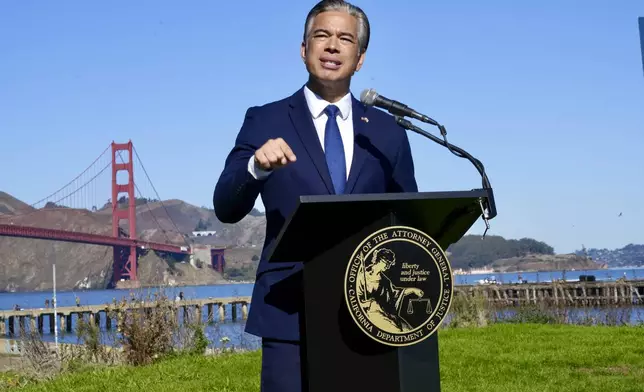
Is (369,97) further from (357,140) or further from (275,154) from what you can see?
(275,154)

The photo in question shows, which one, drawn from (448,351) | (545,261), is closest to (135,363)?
(448,351)

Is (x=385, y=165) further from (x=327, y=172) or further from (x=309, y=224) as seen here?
(x=309, y=224)

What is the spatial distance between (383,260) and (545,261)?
191989 mm

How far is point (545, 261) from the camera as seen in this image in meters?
187

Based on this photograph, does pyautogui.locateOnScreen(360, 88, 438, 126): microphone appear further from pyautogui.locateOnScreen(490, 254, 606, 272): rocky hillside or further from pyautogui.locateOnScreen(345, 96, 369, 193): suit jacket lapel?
pyautogui.locateOnScreen(490, 254, 606, 272): rocky hillside

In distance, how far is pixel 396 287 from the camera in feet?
7.02

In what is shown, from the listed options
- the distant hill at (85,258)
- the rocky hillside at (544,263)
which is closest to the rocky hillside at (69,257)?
the distant hill at (85,258)

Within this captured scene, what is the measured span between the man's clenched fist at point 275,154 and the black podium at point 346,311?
0.18 m

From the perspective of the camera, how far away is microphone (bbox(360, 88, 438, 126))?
2.68 m

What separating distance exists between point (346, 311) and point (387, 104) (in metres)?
0.80

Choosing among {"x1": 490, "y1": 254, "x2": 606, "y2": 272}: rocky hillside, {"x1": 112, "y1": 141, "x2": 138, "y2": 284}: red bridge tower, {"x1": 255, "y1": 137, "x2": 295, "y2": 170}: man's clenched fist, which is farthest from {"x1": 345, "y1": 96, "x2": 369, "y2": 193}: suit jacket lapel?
{"x1": 490, "y1": 254, "x2": 606, "y2": 272}: rocky hillside

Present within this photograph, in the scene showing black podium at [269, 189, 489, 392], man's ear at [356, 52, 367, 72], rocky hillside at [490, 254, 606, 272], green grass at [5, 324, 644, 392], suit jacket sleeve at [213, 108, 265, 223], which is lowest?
rocky hillside at [490, 254, 606, 272]

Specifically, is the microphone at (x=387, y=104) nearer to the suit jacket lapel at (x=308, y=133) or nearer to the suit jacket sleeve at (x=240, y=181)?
the suit jacket lapel at (x=308, y=133)

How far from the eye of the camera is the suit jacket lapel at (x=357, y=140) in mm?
2582
